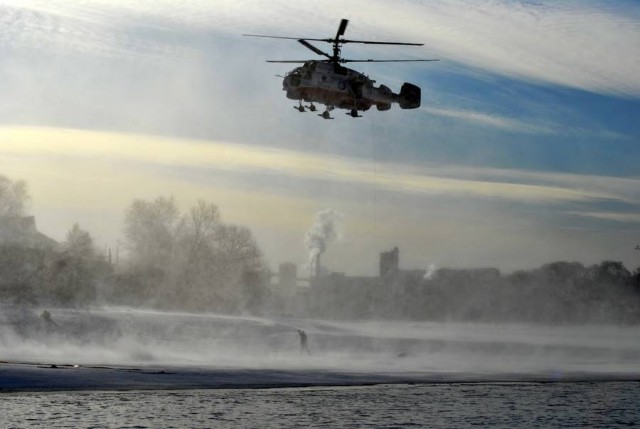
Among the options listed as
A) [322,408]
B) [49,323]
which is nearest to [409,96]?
[322,408]

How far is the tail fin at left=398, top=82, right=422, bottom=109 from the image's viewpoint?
3120 inches

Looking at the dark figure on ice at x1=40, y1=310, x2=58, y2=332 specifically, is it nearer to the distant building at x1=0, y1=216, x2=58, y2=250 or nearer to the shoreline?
the distant building at x1=0, y1=216, x2=58, y2=250

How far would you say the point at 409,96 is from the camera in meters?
79.6

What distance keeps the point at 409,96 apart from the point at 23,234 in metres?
47.7

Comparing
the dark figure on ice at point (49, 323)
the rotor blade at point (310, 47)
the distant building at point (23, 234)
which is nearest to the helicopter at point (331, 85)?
the rotor blade at point (310, 47)

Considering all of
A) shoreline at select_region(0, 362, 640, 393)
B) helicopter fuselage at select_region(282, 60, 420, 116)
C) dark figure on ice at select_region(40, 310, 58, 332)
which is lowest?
shoreline at select_region(0, 362, 640, 393)

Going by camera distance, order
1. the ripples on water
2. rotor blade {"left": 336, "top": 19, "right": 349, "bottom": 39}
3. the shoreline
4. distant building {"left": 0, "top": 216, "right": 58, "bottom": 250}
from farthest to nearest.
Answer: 1. distant building {"left": 0, "top": 216, "right": 58, "bottom": 250}
2. rotor blade {"left": 336, "top": 19, "right": 349, "bottom": 39}
3. the shoreline
4. the ripples on water

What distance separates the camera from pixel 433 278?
144375 mm

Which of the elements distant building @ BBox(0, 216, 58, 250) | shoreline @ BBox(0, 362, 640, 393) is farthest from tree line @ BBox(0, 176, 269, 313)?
shoreline @ BBox(0, 362, 640, 393)

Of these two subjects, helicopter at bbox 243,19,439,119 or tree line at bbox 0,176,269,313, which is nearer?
helicopter at bbox 243,19,439,119

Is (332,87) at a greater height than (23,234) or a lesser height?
greater

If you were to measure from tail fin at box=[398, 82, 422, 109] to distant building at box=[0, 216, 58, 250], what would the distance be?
151 feet

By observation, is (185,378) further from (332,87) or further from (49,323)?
(49,323)

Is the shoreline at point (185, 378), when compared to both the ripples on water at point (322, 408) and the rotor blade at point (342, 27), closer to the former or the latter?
the ripples on water at point (322, 408)
